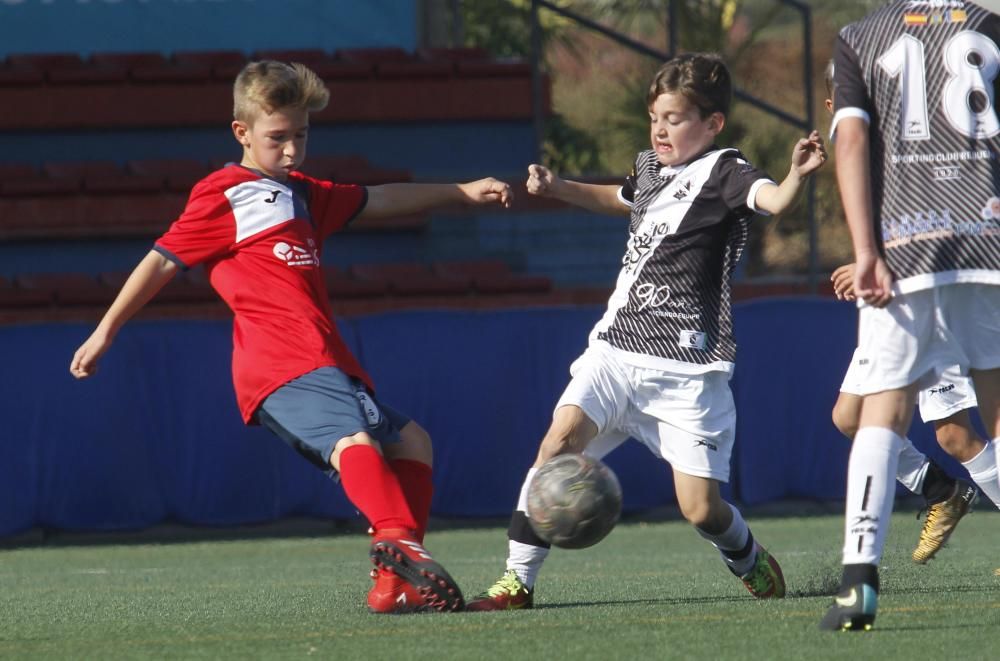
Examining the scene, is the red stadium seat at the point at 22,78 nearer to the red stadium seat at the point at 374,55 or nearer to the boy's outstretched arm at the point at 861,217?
the red stadium seat at the point at 374,55

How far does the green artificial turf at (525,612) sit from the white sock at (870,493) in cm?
24

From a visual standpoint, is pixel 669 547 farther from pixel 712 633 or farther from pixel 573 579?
pixel 712 633

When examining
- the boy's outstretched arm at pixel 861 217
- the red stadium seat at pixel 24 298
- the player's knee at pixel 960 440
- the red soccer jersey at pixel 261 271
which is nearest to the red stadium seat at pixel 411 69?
the red stadium seat at pixel 24 298

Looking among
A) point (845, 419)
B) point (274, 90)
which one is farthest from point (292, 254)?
point (845, 419)

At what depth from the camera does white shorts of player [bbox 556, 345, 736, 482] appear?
17.5 feet

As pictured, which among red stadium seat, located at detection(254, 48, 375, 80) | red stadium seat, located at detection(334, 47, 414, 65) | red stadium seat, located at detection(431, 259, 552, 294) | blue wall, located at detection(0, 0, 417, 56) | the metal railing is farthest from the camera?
blue wall, located at detection(0, 0, 417, 56)

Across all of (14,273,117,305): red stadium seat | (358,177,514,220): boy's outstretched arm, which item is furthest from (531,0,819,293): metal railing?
(358,177,514,220): boy's outstretched arm

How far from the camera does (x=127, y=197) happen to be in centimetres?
1484

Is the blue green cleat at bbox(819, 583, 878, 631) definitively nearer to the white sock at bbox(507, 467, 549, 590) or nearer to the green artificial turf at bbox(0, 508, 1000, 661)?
the green artificial turf at bbox(0, 508, 1000, 661)

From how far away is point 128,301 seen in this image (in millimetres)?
5312

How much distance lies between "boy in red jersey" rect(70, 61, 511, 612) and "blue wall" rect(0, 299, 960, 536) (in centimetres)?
591

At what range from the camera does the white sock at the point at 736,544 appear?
5.40 m

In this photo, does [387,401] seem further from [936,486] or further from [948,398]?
[948,398]

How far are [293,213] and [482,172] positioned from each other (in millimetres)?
10665
